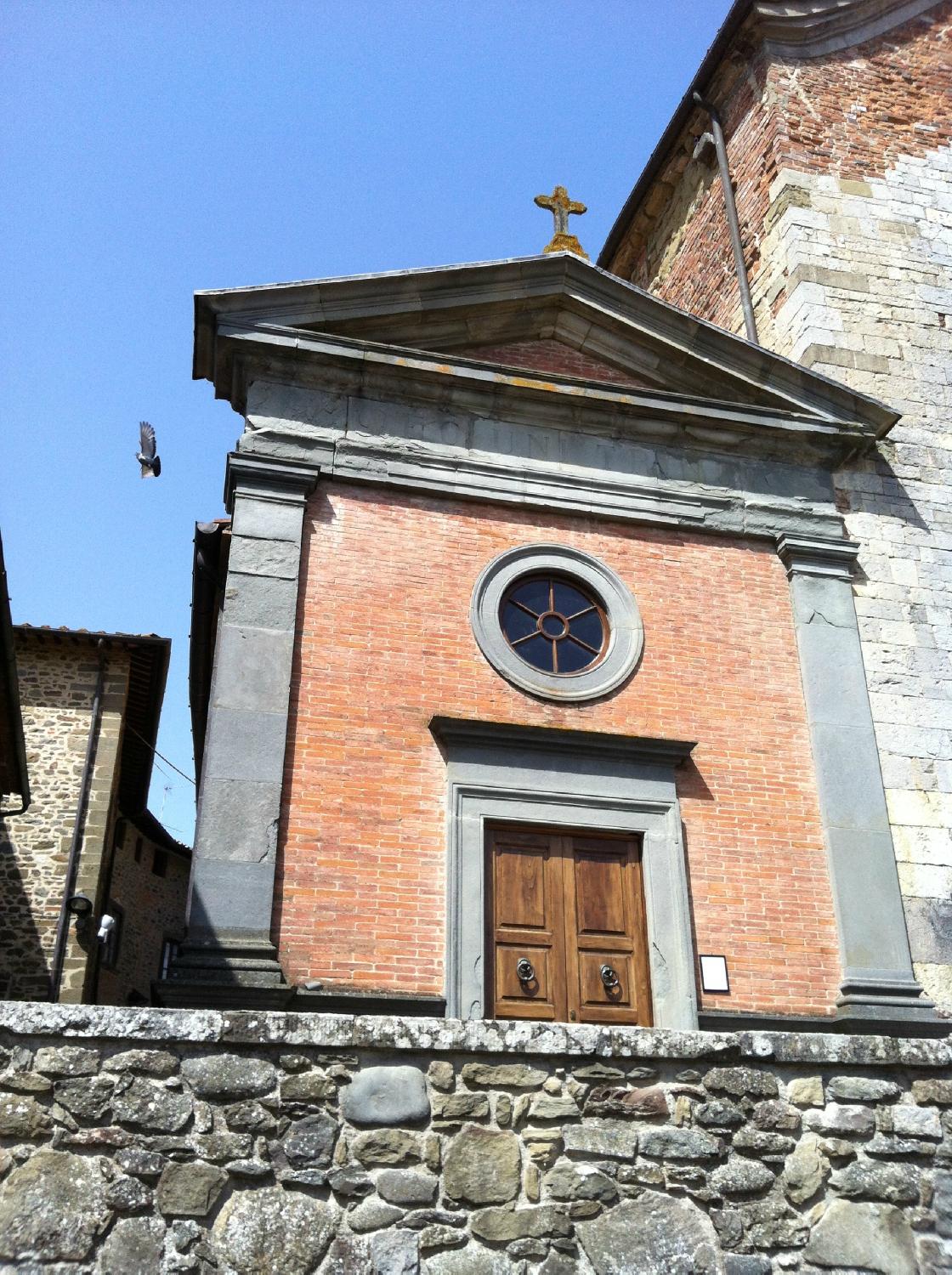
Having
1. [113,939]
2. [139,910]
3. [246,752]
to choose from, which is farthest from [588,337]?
[139,910]

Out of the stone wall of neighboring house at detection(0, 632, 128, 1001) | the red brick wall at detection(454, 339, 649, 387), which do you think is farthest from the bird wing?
the stone wall of neighboring house at detection(0, 632, 128, 1001)

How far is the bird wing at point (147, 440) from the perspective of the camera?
1064 cm

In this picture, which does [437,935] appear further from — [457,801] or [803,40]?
[803,40]

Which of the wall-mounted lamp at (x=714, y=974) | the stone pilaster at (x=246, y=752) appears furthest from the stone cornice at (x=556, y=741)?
the wall-mounted lamp at (x=714, y=974)

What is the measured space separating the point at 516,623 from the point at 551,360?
2901mm

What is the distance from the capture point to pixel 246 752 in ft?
27.0

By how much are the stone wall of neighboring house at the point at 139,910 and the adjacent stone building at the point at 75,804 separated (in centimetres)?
7

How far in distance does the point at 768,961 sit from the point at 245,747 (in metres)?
4.07

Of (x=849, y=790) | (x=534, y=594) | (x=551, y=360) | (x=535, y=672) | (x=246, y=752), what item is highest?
(x=551, y=360)

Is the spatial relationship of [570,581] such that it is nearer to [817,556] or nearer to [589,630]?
[589,630]

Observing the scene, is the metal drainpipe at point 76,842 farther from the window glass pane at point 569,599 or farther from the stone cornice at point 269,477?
the window glass pane at point 569,599

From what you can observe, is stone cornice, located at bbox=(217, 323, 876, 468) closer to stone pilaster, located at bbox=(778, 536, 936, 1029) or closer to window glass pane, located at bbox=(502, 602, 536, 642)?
stone pilaster, located at bbox=(778, 536, 936, 1029)

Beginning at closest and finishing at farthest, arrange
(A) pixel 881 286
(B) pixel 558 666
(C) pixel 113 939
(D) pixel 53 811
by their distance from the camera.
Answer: (B) pixel 558 666 < (A) pixel 881 286 < (D) pixel 53 811 < (C) pixel 113 939

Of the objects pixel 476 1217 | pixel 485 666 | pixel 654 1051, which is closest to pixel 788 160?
pixel 485 666
